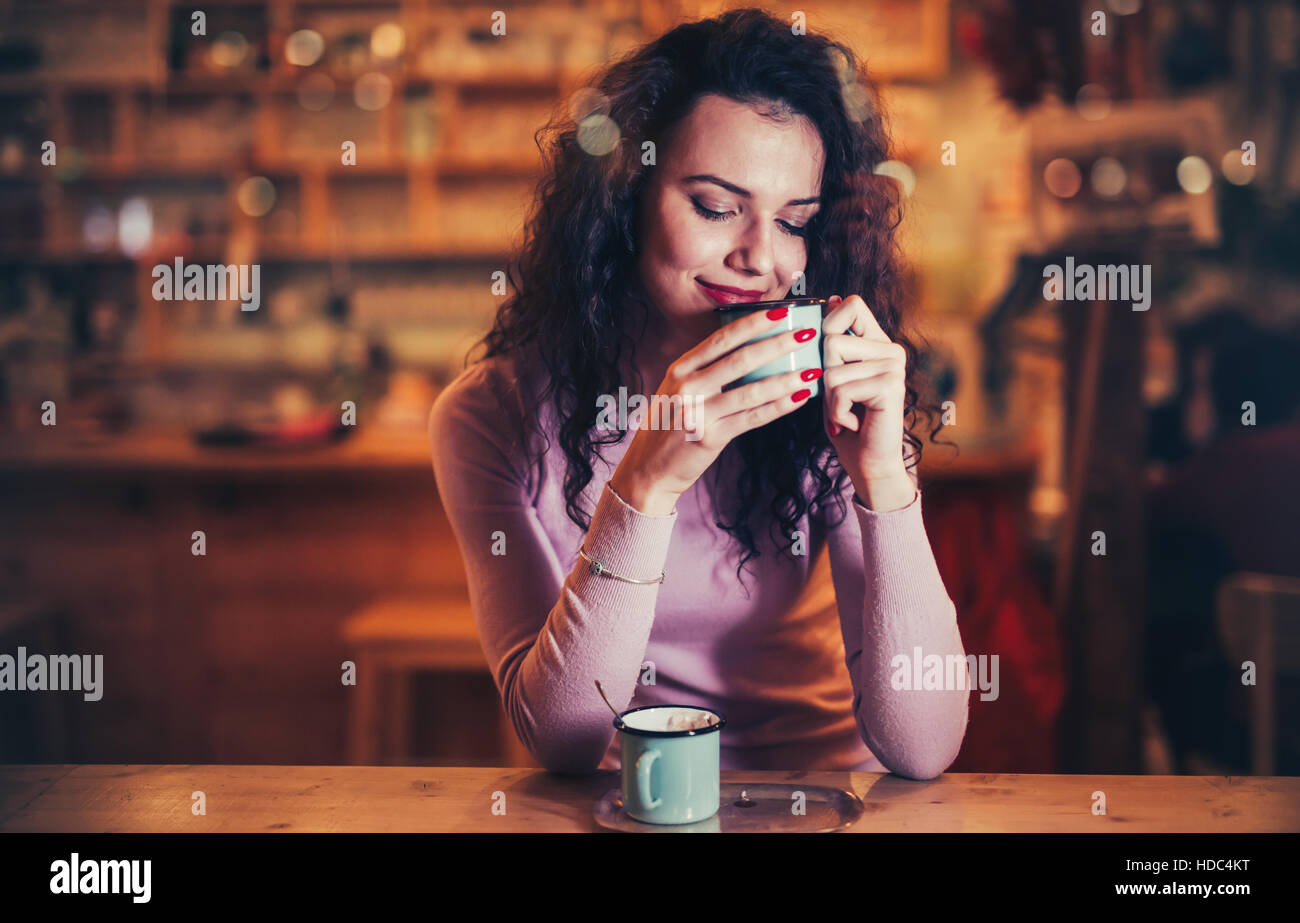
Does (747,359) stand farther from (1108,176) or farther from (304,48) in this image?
(304,48)

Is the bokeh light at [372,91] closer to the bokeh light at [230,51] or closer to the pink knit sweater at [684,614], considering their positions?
the bokeh light at [230,51]

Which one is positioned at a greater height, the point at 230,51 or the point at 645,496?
the point at 230,51

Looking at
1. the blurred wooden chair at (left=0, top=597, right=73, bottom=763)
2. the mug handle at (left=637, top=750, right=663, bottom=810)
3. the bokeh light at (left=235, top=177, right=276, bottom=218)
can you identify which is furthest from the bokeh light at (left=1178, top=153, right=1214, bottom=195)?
the bokeh light at (left=235, top=177, right=276, bottom=218)

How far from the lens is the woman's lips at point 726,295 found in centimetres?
100

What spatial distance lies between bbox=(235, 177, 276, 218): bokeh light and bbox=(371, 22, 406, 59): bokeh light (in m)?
0.60

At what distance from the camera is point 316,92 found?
3.62 metres

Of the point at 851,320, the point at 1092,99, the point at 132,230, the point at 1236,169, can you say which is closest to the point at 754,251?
the point at 851,320

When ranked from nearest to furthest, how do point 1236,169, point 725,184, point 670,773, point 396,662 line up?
1. point 670,773
2. point 725,184
3. point 396,662
4. point 1236,169

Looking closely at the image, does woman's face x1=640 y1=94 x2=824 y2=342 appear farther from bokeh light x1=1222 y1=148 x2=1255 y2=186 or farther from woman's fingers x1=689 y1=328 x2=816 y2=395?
bokeh light x1=1222 y1=148 x2=1255 y2=186

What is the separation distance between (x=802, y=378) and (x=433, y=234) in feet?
9.68

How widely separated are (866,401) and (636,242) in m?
0.32

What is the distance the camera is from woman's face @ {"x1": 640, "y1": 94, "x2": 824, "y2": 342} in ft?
3.24

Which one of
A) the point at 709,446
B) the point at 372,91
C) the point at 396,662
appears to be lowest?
the point at 396,662

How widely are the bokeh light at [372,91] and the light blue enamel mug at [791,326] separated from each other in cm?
303
